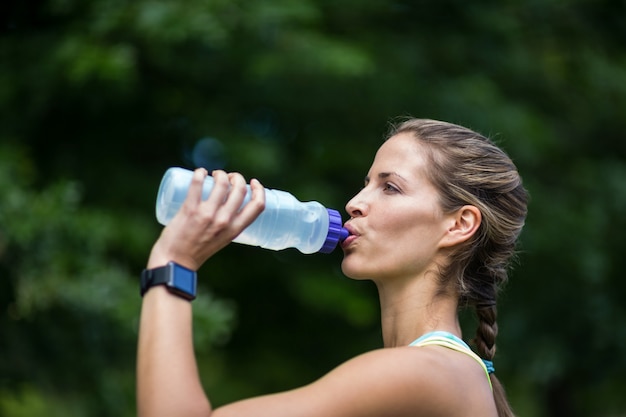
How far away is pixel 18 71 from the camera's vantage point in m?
6.94

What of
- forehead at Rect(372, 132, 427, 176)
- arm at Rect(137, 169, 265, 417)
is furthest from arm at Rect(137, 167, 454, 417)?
forehead at Rect(372, 132, 427, 176)

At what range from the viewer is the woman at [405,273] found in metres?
2.22

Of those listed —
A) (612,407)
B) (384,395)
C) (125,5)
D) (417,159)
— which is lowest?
(612,407)

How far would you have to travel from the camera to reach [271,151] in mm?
7316

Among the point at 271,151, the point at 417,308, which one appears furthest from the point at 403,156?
the point at 271,151

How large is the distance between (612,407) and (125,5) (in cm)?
899

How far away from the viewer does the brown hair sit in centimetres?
297

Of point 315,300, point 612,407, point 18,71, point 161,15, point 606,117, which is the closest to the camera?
point 161,15

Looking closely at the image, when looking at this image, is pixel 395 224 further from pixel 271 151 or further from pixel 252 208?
pixel 271 151

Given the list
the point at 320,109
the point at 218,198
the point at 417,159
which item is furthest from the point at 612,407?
the point at 218,198

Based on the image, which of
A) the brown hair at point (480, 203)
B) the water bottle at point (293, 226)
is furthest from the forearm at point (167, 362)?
the brown hair at point (480, 203)

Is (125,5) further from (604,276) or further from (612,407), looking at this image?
(612,407)

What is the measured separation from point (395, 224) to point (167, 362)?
0.94m

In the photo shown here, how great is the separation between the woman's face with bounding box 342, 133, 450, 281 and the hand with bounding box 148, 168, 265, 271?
61cm
